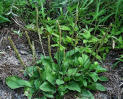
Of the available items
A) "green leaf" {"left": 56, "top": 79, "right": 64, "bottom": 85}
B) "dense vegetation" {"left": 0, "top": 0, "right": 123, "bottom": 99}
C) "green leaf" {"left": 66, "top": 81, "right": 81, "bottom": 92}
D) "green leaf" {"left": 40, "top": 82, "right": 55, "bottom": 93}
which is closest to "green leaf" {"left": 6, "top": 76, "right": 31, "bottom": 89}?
"dense vegetation" {"left": 0, "top": 0, "right": 123, "bottom": 99}

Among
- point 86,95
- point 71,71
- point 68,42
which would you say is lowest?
point 86,95

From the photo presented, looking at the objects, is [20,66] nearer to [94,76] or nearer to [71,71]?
[71,71]

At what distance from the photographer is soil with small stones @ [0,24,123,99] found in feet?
6.64

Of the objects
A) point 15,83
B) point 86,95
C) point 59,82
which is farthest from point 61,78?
point 15,83

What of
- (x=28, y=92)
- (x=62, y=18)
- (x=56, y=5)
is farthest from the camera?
(x=56, y=5)

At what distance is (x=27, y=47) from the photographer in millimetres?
2430

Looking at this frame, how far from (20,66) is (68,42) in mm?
606

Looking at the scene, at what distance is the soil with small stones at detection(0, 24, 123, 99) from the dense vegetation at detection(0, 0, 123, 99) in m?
0.07

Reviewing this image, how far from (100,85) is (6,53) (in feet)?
3.63

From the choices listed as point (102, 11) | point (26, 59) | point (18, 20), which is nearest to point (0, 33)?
point (18, 20)

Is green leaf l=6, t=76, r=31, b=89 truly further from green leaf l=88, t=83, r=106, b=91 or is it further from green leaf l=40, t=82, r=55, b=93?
green leaf l=88, t=83, r=106, b=91

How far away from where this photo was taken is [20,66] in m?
2.22

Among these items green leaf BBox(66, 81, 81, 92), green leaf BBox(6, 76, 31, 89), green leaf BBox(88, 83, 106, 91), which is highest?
green leaf BBox(6, 76, 31, 89)

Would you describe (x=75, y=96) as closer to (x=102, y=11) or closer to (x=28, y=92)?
(x=28, y=92)
